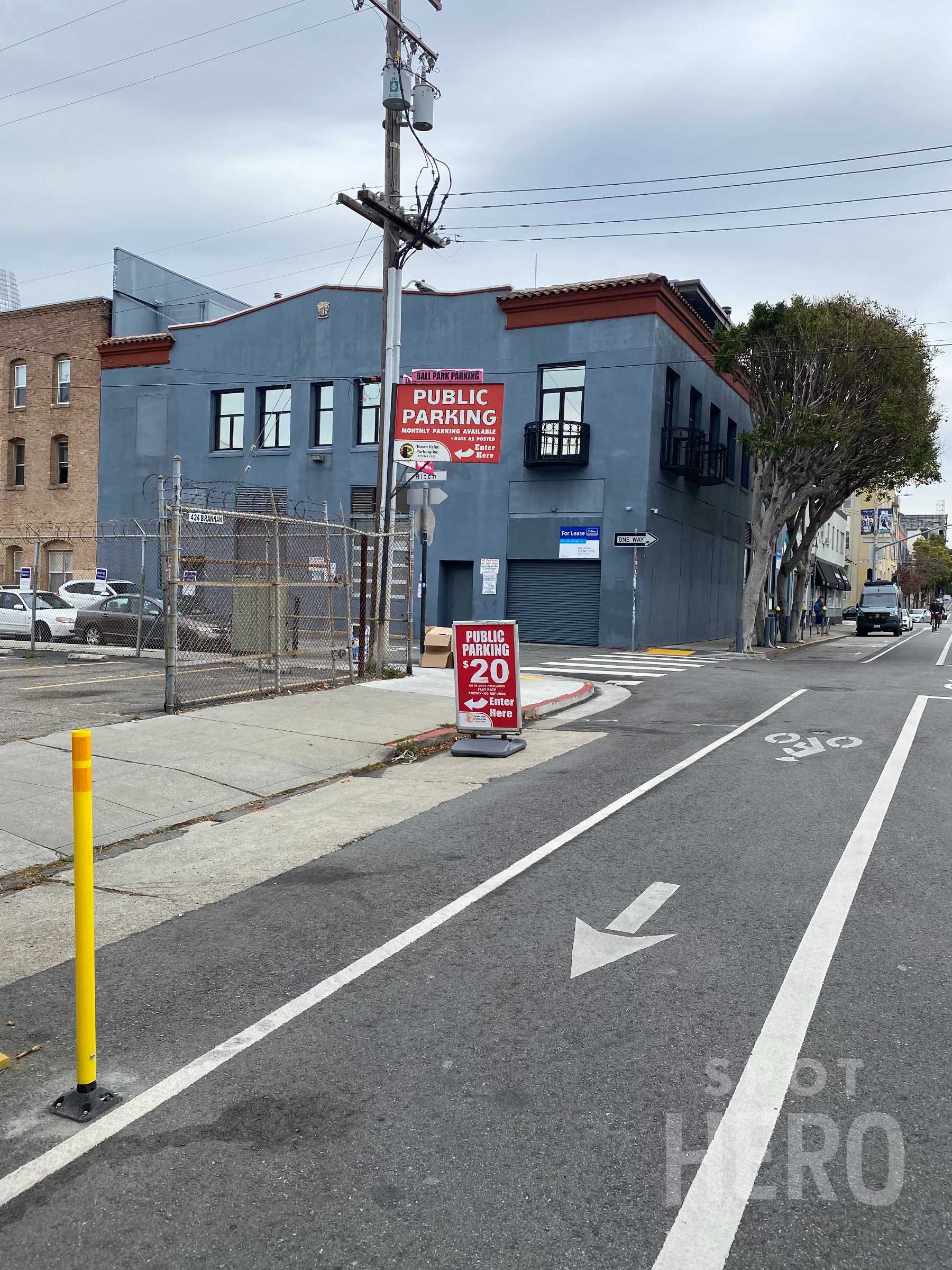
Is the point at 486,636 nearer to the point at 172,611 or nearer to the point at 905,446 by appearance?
the point at 172,611

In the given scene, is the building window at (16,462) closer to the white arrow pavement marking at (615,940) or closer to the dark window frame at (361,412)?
the dark window frame at (361,412)

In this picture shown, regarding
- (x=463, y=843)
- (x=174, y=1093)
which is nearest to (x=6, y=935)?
(x=174, y=1093)

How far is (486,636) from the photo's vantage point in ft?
36.8

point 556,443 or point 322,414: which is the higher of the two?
point 322,414

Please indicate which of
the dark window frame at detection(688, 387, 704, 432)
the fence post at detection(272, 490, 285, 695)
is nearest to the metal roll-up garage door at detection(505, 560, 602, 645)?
the dark window frame at detection(688, 387, 704, 432)

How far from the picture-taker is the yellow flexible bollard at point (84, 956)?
3344mm

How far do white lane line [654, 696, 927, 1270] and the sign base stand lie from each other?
16.6ft

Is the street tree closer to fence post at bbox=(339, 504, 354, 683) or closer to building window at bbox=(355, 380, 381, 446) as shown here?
building window at bbox=(355, 380, 381, 446)

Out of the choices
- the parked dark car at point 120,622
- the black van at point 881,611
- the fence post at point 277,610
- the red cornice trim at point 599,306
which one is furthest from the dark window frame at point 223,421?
the black van at point 881,611

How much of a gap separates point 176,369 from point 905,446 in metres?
23.7

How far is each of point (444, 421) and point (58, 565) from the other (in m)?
25.5

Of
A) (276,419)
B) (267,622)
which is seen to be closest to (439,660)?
Result: (267,622)

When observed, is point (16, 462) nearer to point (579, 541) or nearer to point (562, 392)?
point (562, 392)

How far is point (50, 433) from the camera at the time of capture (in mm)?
37719
